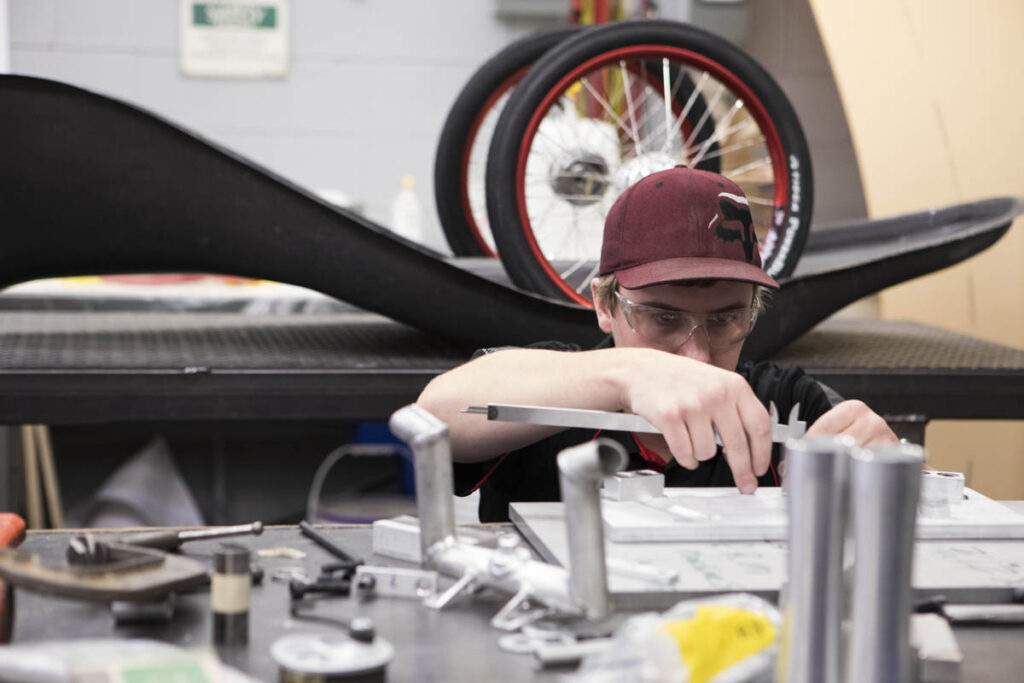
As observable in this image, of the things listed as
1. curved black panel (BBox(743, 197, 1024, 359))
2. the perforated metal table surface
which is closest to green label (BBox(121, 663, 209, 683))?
the perforated metal table surface

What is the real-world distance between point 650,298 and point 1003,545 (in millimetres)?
465

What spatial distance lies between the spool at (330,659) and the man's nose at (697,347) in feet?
2.07

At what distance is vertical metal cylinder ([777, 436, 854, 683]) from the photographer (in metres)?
0.53

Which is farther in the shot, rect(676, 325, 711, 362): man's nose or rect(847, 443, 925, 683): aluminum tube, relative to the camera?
rect(676, 325, 711, 362): man's nose

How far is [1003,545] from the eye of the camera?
93cm

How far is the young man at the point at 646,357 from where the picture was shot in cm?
106

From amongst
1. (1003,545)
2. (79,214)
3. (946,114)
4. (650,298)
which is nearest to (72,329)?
(79,214)

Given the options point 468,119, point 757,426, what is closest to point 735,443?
point 757,426

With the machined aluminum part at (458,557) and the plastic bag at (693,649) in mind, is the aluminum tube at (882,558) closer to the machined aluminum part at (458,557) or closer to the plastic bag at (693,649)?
the plastic bag at (693,649)

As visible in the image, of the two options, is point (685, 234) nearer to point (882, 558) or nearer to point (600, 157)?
point (882, 558)

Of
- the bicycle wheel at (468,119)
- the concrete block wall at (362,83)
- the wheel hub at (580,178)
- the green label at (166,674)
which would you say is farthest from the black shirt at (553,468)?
the concrete block wall at (362,83)

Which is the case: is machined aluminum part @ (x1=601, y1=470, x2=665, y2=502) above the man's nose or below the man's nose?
below

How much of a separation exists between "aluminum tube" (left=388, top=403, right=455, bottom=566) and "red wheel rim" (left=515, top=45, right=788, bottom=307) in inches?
48.7

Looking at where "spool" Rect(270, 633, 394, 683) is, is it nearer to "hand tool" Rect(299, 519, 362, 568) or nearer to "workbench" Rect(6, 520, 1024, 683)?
"workbench" Rect(6, 520, 1024, 683)
